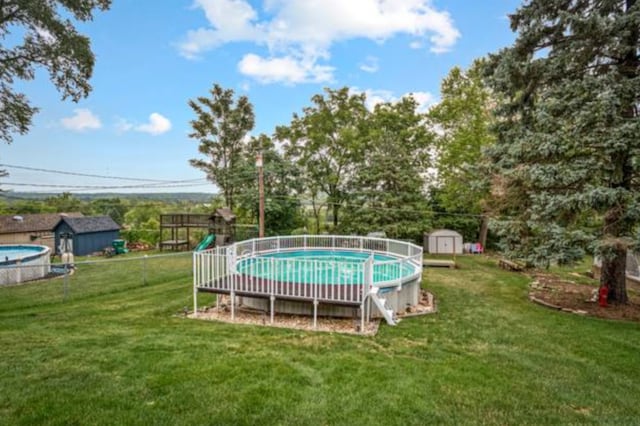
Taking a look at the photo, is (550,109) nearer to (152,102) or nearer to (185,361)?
(185,361)

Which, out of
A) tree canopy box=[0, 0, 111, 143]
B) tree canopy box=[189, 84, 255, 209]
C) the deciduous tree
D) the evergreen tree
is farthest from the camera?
tree canopy box=[189, 84, 255, 209]

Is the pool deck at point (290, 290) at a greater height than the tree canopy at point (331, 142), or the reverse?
the tree canopy at point (331, 142)

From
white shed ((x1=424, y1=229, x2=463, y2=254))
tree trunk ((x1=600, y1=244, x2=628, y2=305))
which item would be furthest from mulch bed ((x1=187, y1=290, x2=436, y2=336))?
white shed ((x1=424, y1=229, x2=463, y2=254))

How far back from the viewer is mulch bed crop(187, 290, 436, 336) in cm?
702

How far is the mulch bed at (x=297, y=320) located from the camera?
7016 millimetres

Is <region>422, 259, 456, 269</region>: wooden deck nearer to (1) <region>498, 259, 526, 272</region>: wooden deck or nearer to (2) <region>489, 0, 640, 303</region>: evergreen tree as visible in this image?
(1) <region>498, 259, 526, 272</region>: wooden deck

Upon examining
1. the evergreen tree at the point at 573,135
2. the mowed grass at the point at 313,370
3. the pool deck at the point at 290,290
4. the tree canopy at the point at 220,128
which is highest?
the tree canopy at the point at 220,128

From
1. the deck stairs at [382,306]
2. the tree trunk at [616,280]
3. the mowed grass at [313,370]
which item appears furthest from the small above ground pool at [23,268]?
the tree trunk at [616,280]

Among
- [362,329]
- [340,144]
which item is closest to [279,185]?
[340,144]

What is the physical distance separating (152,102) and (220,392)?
20.7 metres

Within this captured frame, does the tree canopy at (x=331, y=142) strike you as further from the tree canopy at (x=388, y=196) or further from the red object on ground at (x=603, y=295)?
the red object on ground at (x=603, y=295)

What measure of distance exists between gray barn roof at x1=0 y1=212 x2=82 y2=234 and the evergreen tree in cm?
2496

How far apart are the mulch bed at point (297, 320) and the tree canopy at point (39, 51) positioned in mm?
5746

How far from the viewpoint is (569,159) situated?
26.6 ft
